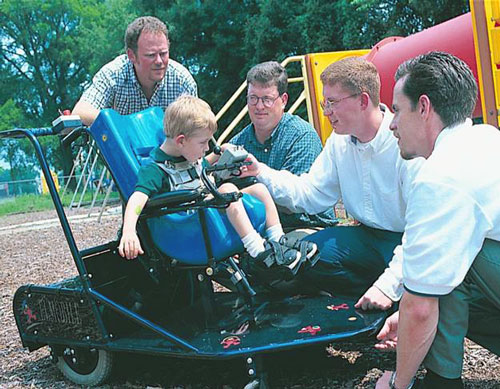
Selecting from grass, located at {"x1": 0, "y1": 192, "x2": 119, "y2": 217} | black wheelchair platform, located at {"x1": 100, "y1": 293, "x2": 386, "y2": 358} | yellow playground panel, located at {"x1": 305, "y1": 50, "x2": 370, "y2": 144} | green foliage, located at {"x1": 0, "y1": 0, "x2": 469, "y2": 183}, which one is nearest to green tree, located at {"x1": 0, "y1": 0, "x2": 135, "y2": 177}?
green foliage, located at {"x1": 0, "y1": 0, "x2": 469, "y2": 183}

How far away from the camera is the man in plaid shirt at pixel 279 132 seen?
3.60 meters

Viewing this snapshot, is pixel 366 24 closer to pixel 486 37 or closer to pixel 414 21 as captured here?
pixel 414 21

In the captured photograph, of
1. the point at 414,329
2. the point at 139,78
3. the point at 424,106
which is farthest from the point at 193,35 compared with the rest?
the point at 414,329

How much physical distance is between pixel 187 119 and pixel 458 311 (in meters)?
1.45

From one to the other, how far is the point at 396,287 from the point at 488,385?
53 cm

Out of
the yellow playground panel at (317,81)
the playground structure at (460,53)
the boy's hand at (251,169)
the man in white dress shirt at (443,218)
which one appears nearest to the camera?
the man in white dress shirt at (443,218)

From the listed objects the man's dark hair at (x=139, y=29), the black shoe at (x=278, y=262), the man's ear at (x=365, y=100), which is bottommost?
the black shoe at (x=278, y=262)

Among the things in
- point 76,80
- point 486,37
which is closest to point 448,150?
point 486,37

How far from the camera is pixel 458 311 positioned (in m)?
2.04

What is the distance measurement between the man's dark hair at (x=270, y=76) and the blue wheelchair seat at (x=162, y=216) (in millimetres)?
664

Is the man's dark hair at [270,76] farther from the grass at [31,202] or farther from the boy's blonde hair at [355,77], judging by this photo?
the grass at [31,202]

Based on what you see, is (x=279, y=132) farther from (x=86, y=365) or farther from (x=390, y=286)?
(x=86, y=365)

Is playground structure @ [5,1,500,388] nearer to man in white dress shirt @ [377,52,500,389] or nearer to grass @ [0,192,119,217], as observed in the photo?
man in white dress shirt @ [377,52,500,389]

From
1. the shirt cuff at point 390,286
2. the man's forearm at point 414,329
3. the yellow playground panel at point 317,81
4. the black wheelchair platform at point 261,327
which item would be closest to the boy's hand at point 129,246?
the black wheelchair platform at point 261,327
